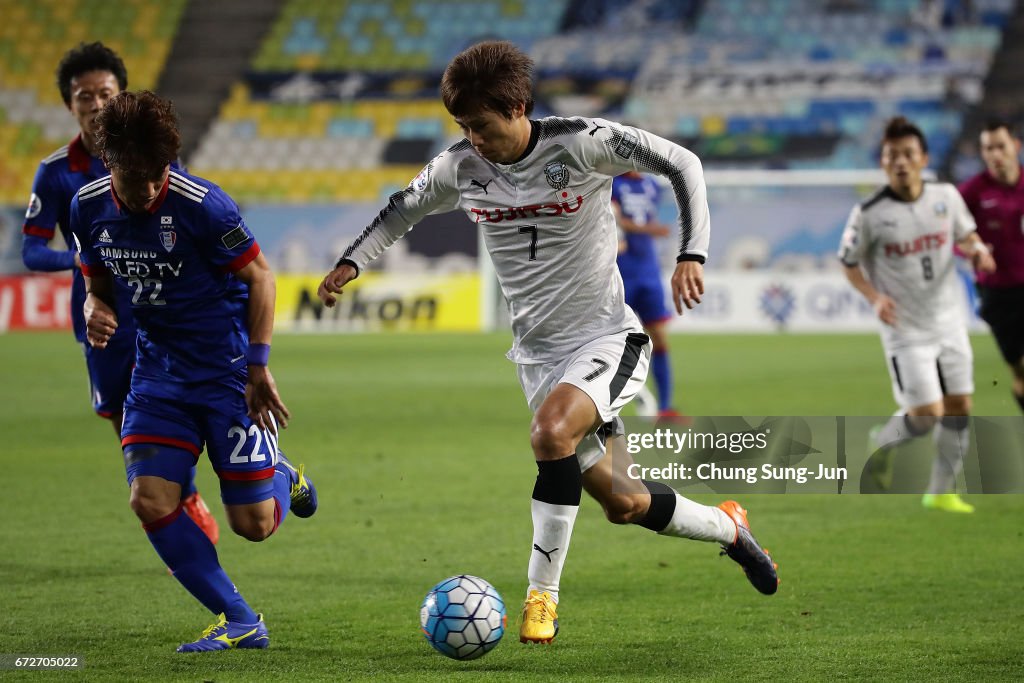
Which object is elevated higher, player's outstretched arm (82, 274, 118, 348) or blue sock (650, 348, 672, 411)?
blue sock (650, 348, 672, 411)

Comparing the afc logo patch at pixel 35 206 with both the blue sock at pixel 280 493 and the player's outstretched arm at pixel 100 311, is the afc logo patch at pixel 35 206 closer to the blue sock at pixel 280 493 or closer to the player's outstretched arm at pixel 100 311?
the player's outstretched arm at pixel 100 311

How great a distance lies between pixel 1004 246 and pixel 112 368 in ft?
18.1

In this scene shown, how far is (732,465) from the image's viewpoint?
7.52 meters

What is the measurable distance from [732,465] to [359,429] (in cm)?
434

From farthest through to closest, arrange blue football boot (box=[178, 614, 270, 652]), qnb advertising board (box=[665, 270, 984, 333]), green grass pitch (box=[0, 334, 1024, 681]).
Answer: qnb advertising board (box=[665, 270, 984, 333]) → blue football boot (box=[178, 614, 270, 652]) → green grass pitch (box=[0, 334, 1024, 681])

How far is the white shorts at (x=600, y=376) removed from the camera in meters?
4.61

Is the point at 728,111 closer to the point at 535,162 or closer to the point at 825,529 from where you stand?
the point at 825,529

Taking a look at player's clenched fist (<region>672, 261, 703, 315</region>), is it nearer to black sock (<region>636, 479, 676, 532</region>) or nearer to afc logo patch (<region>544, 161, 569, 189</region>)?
afc logo patch (<region>544, 161, 569, 189</region>)

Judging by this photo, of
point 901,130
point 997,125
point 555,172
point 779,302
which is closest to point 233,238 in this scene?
point 555,172

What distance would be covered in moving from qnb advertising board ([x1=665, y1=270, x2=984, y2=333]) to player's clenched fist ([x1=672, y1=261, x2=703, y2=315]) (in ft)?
59.6

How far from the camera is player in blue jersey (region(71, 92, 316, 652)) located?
450cm

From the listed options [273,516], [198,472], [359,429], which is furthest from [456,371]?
[273,516]

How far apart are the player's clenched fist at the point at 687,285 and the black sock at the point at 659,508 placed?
0.84m

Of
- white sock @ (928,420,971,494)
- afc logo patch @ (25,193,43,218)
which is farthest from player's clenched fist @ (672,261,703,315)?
white sock @ (928,420,971,494)
